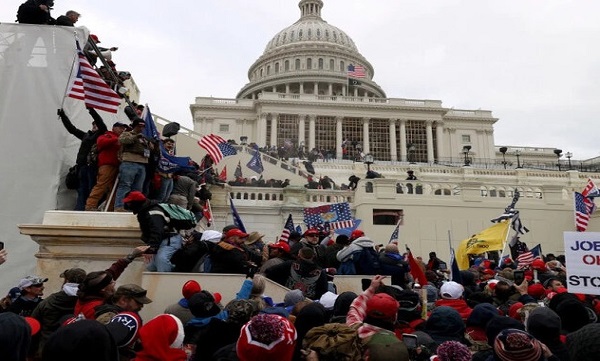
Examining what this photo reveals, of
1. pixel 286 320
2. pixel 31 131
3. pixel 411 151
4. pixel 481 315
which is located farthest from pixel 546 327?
pixel 411 151

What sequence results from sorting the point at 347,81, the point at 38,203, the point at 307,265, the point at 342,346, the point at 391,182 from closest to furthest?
the point at 342,346, the point at 307,265, the point at 38,203, the point at 391,182, the point at 347,81

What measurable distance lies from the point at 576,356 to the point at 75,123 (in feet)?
30.4

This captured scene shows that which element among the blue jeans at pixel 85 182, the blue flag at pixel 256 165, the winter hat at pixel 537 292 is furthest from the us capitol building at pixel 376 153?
the blue jeans at pixel 85 182

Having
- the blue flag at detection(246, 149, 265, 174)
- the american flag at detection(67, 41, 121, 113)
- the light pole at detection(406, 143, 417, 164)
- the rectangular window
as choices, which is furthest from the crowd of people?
the light pole at detection(406, 143, 417, 164)

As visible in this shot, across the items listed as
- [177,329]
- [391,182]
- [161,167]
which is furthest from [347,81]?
[177,329]

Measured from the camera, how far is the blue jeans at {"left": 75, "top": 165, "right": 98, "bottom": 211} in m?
8.00

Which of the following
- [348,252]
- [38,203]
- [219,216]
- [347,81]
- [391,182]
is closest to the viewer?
[348,252]

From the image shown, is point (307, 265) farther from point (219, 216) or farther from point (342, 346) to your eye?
point (219, 216)

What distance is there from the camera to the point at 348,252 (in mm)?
7223

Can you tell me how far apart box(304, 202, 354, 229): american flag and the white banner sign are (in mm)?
9479

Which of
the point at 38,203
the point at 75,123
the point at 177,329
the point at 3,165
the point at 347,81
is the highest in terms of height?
the point at 347,81

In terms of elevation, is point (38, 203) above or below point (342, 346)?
above

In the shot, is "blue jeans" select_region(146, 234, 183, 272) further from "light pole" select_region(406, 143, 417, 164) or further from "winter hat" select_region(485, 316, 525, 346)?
"light pole" select_region(406, 143, 417, 164)

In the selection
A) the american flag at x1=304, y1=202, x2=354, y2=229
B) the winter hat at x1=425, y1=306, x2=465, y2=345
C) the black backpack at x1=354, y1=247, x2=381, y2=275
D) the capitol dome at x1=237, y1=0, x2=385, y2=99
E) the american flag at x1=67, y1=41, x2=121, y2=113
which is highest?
A: the capitol dome at x1=237, y1=0, x2=385, y2=99
